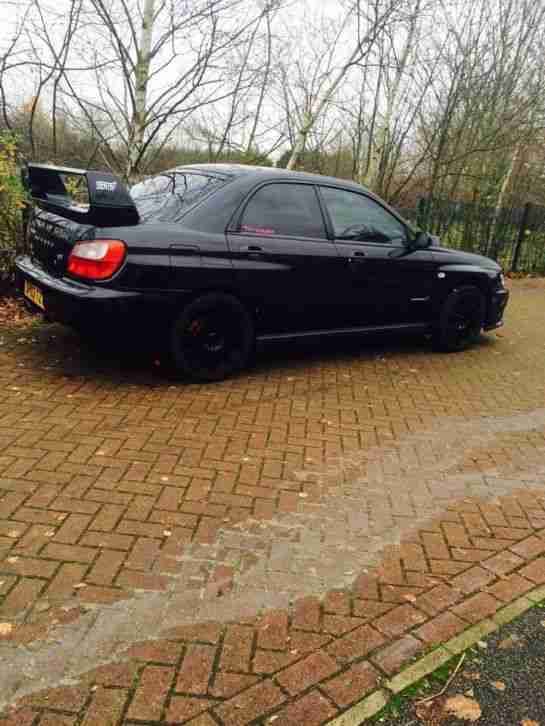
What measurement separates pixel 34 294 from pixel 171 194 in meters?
1.39

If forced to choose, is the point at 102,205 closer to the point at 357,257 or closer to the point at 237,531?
the point at 357,257

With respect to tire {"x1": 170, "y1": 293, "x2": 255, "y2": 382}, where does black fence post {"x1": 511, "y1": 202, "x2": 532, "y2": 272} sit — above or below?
above

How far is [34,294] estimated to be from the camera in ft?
14.7

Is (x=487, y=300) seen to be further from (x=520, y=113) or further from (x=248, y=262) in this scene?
(x=520, y=113)

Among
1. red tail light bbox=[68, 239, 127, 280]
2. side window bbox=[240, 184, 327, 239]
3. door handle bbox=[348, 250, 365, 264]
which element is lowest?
red tail light bbox=[68, 239, 127, 280]

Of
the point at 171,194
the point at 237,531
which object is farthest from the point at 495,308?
the point at 237,531

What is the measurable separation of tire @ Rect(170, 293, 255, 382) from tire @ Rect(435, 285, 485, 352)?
2.56 metres

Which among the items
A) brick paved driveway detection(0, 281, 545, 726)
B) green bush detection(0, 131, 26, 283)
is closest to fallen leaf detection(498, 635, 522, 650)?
brick paved driveway detection(0, 281, 545, 726)

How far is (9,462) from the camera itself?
3260 millimetres

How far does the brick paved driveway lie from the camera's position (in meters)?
2.02

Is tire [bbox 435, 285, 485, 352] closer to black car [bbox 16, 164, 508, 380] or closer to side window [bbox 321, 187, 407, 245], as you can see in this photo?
black car [bbox 16, 164, 508, 380]

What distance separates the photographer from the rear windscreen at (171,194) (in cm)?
443

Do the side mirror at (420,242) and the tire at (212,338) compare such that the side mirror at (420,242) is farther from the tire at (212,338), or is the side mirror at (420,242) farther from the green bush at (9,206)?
the green bush at (9,206)

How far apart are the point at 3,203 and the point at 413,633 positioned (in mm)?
5865
